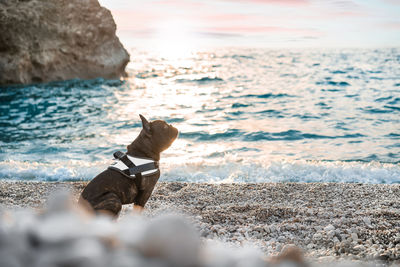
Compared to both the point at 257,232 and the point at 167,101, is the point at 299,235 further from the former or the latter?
the point at 167,101

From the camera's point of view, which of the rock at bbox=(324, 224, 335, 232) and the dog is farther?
the rock at bbox=(324, 224, 335, 232)

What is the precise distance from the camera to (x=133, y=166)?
3971mm

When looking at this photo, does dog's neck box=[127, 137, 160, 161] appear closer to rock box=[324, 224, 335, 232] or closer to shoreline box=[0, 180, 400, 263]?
shoreline box=[0, 180, 400, 263]

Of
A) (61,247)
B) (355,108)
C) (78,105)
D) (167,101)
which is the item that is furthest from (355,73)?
(61,247)

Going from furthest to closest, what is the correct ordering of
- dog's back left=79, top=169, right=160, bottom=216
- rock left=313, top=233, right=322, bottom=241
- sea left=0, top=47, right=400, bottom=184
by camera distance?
1. sea left=0, top=47, right=400, bottom=184
2. rock left=313, top=233, right=322, bottom=241
3. dog's back left=79, top=169, right=160, bottom=216

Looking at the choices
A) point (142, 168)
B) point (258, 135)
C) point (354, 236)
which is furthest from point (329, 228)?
point (258, 135)

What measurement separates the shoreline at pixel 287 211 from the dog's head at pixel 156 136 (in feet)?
2.66

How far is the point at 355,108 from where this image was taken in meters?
14.5

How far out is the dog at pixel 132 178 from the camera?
3586 mm

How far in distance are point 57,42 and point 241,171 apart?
57.4 ft

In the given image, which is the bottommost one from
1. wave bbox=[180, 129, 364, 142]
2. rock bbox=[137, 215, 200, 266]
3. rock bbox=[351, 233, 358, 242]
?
wave bbox=[180, 129, 364, 142]

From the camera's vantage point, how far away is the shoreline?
11.9ft

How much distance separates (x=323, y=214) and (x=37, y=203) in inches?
159

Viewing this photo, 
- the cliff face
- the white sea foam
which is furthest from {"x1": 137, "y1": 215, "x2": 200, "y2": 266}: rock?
the cliff face
